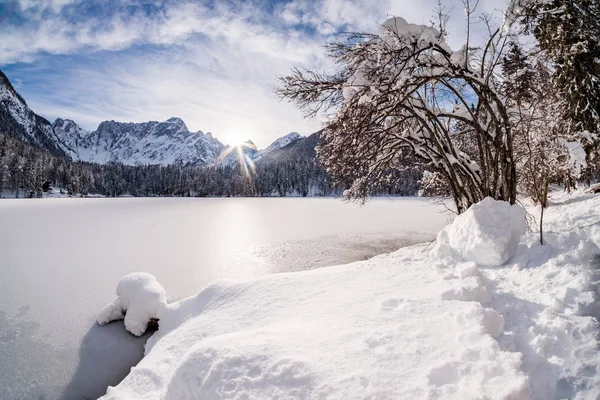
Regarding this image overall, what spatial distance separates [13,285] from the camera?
9398 millimetres

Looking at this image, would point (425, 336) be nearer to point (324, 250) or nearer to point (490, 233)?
point (490, 233)

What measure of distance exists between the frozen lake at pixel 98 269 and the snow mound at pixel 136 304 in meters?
0.27

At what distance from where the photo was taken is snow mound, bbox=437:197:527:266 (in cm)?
519

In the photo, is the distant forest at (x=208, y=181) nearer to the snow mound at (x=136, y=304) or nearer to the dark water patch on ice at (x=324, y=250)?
the dark water patch on ice at (x=324, y=250)

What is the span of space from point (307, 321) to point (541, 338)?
2.74m

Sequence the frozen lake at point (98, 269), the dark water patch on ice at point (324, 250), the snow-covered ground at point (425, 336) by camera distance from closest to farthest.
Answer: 1. the snow-covered ground at point (425, 336)
2. the frozen lake at point (98, 269)
3. the dark water patch on ice at point (324, 250)

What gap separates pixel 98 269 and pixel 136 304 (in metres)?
5.47

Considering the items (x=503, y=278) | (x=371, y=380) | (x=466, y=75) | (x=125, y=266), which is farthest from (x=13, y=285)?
(x=466, y=75)

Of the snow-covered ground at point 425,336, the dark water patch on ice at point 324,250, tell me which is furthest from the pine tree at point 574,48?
the dark water patch on ice at point 324,250

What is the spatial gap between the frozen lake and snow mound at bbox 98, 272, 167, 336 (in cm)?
27

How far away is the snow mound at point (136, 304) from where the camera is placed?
707 centimetres

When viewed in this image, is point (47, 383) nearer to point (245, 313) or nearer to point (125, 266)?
point (245, 313)

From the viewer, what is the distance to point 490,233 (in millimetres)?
5359

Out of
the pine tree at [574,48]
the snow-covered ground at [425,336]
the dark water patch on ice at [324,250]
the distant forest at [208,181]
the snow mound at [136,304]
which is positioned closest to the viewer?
the snow-covered ground at [425,336]
